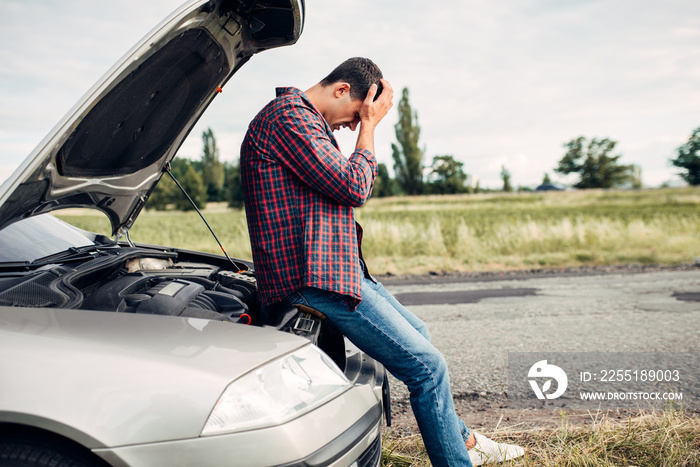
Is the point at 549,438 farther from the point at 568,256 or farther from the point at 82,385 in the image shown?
the point at 568,256

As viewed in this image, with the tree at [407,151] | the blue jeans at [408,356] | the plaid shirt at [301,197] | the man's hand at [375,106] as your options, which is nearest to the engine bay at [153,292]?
the blue jeans at [408,356]

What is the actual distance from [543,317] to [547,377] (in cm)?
196

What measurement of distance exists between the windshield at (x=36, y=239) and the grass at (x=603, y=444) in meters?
1.87

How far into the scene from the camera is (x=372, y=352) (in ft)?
6.42

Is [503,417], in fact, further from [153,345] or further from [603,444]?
[153,345]

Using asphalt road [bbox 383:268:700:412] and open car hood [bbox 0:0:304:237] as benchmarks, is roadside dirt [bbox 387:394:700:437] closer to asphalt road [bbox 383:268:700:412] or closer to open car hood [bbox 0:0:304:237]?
asphalt road [bbox 383:268:700:412]

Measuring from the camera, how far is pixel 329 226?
6.07 ft

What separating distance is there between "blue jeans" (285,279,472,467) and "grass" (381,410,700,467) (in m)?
0.49

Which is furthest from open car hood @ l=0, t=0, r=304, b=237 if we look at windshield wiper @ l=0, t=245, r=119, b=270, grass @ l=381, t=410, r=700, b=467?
grass @ l=381, t=410, r=700, b=467

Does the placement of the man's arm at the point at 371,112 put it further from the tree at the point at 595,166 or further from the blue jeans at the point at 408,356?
the tree at the point at 595,166

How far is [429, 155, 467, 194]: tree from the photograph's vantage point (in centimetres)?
6956

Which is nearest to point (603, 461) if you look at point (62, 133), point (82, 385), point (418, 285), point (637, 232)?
point (82, 385)

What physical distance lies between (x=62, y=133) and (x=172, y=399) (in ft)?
2.84

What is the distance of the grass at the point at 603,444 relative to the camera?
233 cm
